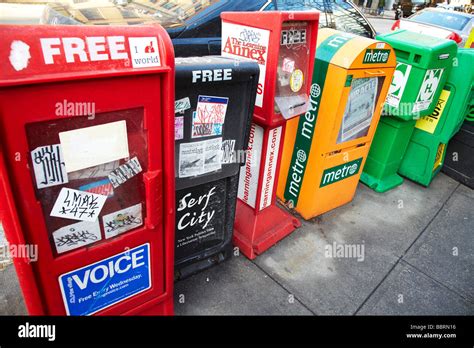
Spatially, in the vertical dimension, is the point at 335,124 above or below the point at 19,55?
below

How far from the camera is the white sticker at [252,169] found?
274 centimetres

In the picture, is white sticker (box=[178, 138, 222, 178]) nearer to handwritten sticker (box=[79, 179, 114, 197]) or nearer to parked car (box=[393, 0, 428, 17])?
handwritten sticker (box=[79, 179, 114, 197])

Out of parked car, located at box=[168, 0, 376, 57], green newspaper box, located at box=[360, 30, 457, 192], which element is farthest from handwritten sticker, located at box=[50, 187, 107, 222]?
green newspaper box, located at box=[360, 30, 457, 192]

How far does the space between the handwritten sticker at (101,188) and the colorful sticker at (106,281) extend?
37 centimetres

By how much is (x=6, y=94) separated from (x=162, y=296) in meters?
1.46

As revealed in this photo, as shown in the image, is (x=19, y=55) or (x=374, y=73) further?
(x=374, y=73)

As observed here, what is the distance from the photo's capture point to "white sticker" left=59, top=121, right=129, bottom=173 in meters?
1.46

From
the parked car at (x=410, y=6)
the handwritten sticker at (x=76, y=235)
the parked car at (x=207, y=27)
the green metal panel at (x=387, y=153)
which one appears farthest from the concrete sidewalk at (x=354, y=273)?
the parked car at (x=410, y=6)

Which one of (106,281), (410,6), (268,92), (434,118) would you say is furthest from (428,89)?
(410,6)

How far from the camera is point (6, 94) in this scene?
121 centimetres

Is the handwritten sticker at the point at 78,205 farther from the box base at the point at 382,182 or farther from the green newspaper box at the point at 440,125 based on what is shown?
the green newspaper box at the point at 440,125

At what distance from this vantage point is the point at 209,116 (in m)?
2.10

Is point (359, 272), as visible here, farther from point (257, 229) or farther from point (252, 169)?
point (252, 169)

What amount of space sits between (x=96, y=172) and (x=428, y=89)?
3.32m
